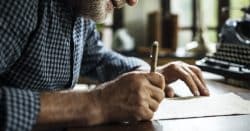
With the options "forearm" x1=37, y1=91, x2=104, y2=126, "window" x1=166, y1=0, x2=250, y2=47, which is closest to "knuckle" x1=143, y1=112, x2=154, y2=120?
"forearm" x1=37, y1=91, x2=104, y2=126

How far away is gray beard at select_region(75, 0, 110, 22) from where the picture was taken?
1.24 meters

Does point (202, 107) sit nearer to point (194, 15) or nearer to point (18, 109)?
point (18, 109)

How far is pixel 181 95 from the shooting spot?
1.37m

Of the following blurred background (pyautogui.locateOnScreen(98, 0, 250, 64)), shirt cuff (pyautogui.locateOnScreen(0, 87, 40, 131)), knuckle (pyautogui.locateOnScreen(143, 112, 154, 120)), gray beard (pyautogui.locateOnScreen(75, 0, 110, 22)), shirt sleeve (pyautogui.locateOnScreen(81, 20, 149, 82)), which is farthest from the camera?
blurred background (pyautogui.locateOnScreen(98, 0, 250, 64))

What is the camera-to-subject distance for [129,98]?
1026mm

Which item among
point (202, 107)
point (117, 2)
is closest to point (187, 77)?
point (202, 107)

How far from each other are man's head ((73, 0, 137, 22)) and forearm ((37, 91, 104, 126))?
327mm

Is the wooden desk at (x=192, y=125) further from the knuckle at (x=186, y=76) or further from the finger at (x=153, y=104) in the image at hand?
the knuckle at (x=186, y=76)

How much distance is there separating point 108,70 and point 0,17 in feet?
2.42

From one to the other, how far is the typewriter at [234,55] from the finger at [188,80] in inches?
10.4

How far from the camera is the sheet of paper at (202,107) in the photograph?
43.3 inches

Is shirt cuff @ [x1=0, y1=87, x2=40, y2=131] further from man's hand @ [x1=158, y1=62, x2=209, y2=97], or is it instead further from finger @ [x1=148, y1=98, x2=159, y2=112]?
man's hand @ [x1=158, y1=62, x2=209, y2=97]

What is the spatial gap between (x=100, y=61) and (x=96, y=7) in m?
0.53

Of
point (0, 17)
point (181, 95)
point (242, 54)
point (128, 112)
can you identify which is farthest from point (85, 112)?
point (242, 54)
